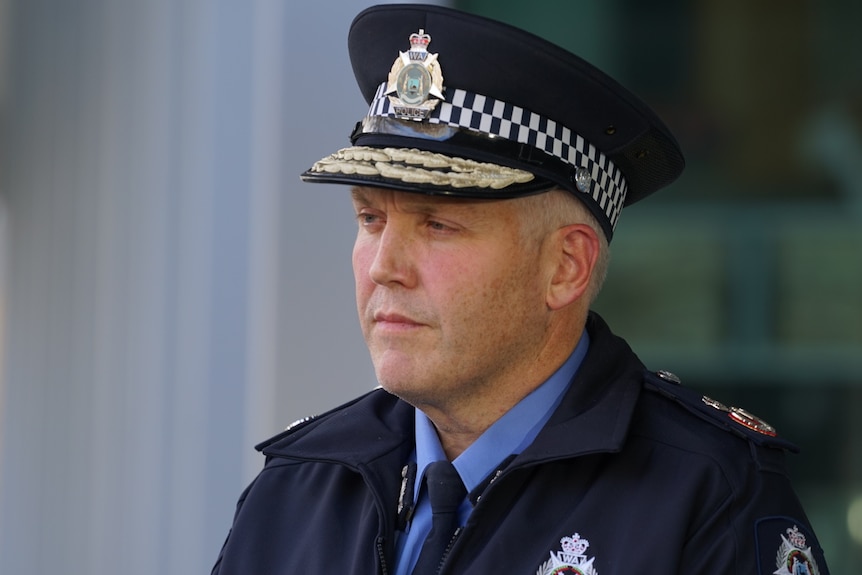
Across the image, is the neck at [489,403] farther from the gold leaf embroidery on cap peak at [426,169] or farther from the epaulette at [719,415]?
the gold leaf embroidery on cap peak at [426,169]

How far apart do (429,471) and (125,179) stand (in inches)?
95.7

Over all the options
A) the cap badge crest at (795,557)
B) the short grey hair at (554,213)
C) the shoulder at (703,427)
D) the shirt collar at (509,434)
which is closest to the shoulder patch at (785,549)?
the cap badge crest at (795,557)

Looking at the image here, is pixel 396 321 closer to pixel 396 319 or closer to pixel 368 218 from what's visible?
pixel 396 319

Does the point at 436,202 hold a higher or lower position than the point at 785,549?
higher

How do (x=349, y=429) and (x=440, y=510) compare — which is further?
(x=349, y=429)

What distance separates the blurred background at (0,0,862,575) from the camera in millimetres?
3783

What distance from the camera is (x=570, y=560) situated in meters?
1.93

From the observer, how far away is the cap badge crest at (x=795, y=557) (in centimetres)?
190

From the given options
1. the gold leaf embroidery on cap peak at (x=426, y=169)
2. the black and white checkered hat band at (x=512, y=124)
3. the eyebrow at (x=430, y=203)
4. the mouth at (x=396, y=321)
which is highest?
the black and white checkered hat band at (x=512, y=124)

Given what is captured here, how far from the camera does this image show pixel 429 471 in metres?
2.13

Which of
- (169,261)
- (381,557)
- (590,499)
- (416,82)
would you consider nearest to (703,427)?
(590,499)

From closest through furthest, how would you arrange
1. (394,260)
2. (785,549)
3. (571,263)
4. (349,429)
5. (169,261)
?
(785,549)
(394,260)
(571,263)
(349,429)
(169,261)

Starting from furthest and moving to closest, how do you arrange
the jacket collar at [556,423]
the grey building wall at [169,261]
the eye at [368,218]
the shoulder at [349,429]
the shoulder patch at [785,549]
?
1. the grey building wall at [169,261]
2. the shoulder at [349,429]
3. the eye at [368,218]
4. the jacket collar at [556,423]
5. the shoulder patch at [785,549]

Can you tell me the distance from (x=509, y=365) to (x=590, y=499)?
0.85 feet
